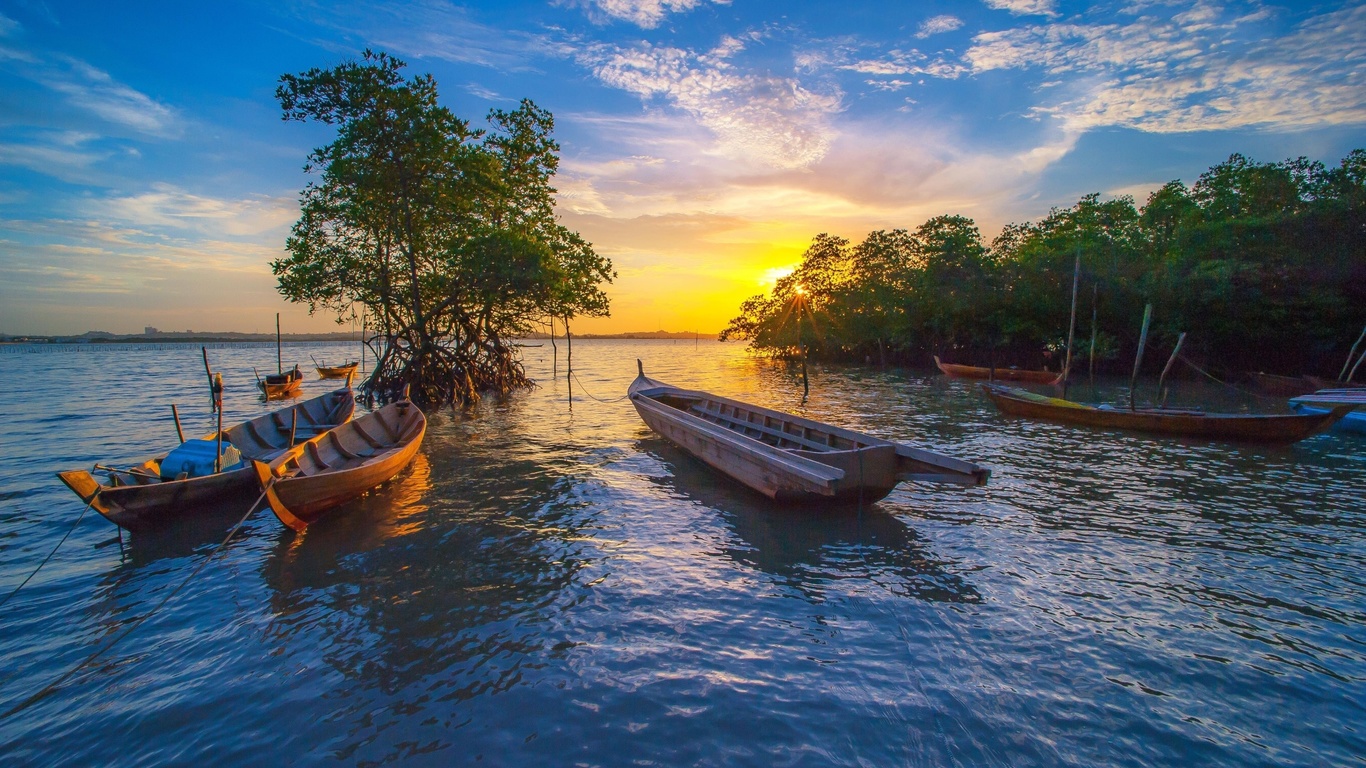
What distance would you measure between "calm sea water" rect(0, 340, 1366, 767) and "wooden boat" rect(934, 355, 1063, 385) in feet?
53.4

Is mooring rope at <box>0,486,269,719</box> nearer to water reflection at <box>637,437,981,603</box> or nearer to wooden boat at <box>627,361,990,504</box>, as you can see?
water reflection at <box>637,437,981,603</box>

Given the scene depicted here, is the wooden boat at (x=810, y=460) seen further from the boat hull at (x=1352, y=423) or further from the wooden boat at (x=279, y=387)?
the wooden boat at (x=279, y=387)

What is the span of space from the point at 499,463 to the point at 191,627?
19.4ft

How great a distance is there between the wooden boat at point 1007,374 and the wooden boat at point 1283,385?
626 cm

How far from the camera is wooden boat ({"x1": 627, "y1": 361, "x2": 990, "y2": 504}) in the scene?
6.32 m

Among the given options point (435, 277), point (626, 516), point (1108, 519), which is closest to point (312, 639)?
point (626, 516)

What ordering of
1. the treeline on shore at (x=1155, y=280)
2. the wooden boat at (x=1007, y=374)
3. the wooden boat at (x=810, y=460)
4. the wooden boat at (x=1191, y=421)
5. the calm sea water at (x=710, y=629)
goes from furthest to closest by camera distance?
1. the wooden boat at (x=1007, y=374)
2. the treeline on shore at (x=1155, y=280)
3. the wooden boat at (x=1191, y=421)
4. the wooden boat at (x=810, y=460)
5. the calm sea water at (x=710, y=629)

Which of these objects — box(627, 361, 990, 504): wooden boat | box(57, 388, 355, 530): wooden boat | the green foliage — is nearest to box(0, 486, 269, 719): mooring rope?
box(57, 388, 355, 530): wooden boat

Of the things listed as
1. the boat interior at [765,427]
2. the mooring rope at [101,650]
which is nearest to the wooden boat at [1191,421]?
the boat interior at [765,427]

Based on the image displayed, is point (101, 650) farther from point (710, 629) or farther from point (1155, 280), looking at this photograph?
point (1155, 280)

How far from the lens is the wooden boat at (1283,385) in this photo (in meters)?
18.4

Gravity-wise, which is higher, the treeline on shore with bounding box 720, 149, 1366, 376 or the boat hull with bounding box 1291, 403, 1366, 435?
the treeline on shore with bounding box 720, 149, 1366, 376

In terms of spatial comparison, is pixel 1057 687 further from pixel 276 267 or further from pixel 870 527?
pixel 276 267

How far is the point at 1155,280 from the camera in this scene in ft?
76.0
